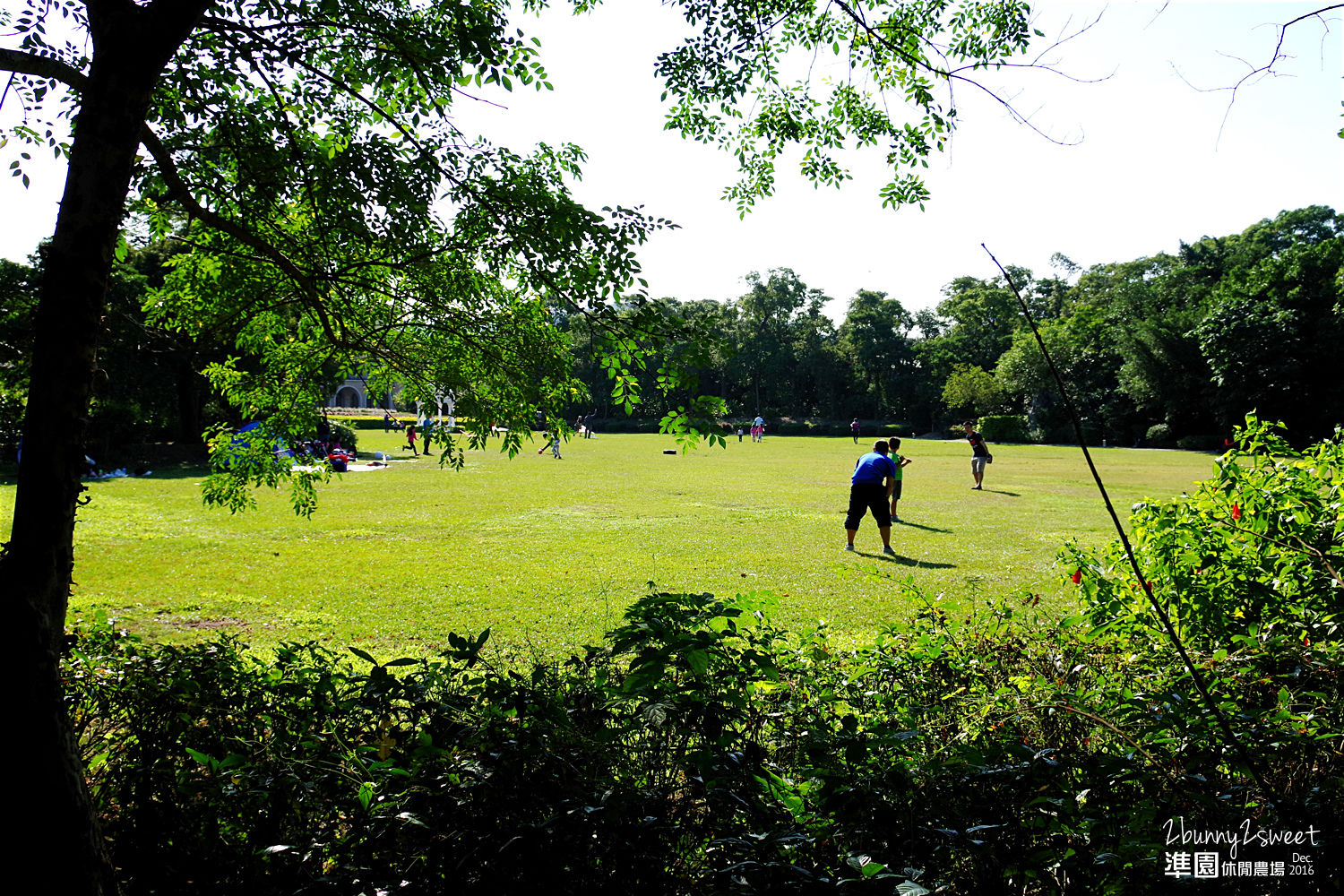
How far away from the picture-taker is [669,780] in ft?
8.25

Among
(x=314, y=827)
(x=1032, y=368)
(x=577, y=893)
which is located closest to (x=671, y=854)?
(x=577, y=893)

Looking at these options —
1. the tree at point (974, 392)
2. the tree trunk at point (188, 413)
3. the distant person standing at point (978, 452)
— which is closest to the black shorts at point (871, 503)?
the distant person standing at point (978, 452)

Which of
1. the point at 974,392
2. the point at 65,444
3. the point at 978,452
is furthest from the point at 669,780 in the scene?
the point at 974,392

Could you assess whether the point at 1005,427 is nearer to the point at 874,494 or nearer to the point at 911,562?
the point at 874,494

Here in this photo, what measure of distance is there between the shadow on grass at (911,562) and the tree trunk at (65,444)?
31.1 feet

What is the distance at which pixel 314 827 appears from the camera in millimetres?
2443

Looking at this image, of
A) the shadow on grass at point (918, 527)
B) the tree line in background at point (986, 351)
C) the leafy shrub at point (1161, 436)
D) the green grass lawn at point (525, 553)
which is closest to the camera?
the tree line in background at point (986, 351)

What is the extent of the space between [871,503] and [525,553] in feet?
17.4

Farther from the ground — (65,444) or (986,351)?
(986,351)

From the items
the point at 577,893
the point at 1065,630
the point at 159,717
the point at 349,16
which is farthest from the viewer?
the point at 1065,630

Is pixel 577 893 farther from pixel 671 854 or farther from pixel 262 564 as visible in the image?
pixel 262 564

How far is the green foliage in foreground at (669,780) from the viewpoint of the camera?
2033 millimetres

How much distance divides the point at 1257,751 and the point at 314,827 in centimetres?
309

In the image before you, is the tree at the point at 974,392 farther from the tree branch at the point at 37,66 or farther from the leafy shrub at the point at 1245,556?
the tree branch at the point at 37,66
